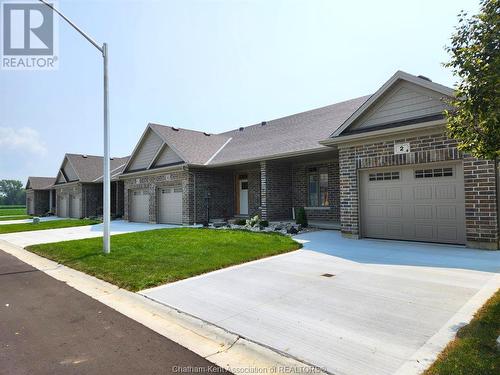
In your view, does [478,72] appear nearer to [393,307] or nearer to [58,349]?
[393,307]

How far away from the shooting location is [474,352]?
3434 millimetres

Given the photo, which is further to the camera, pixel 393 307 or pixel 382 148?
pixel 382 148

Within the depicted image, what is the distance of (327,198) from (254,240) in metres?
6.45

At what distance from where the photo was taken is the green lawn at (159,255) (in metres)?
7.30

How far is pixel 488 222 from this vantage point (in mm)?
8828

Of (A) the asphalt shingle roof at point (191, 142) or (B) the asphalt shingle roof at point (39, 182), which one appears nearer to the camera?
(A) the asphalt shingle roof at point (191, 142)

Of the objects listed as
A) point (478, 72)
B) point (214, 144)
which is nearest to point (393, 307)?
point (478, 72)

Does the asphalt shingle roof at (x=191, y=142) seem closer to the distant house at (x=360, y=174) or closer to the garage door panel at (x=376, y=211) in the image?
the distant house at (x=360, y=174)

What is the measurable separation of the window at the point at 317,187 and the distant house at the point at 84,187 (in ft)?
57.5

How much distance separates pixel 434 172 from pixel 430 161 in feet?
1.64

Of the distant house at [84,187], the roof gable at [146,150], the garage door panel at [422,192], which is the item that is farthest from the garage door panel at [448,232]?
the distant house at [84,187]

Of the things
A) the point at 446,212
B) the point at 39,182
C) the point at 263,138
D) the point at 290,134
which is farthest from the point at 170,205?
the point at 39,182

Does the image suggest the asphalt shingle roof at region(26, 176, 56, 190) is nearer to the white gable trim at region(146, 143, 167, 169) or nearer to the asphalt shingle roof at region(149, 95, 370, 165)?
the white gable trim at region(146, 143, 167, 169)

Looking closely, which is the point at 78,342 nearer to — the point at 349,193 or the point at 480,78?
the point at 480,78
